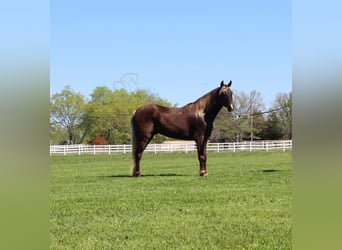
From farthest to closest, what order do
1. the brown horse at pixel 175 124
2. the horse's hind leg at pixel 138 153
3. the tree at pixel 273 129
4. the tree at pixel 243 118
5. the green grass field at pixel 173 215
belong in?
the horse's hind leg at pixel 138 153, the brown horse at pixel 175 124, the tree at pixel 243 118, the tree at pixel 273 129, the green grass field at pixel 173 215

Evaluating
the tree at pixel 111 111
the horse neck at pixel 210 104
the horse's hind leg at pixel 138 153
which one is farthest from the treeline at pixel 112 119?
the horse's hind leg at pixel 138 153

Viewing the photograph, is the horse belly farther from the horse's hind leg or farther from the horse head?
the horse head

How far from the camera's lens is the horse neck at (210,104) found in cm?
479

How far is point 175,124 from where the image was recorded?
525 cm

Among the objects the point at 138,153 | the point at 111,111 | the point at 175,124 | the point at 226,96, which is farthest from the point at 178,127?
the point at 111,111

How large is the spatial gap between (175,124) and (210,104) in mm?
585

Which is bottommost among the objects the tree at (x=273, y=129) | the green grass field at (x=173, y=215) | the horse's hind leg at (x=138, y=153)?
the green grass field at (x=173, y=215)

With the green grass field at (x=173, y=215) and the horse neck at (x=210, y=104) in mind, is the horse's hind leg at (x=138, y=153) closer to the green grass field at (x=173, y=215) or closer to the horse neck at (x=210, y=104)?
the green grass field at (x=173, y=215)

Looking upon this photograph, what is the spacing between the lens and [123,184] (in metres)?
4.87
